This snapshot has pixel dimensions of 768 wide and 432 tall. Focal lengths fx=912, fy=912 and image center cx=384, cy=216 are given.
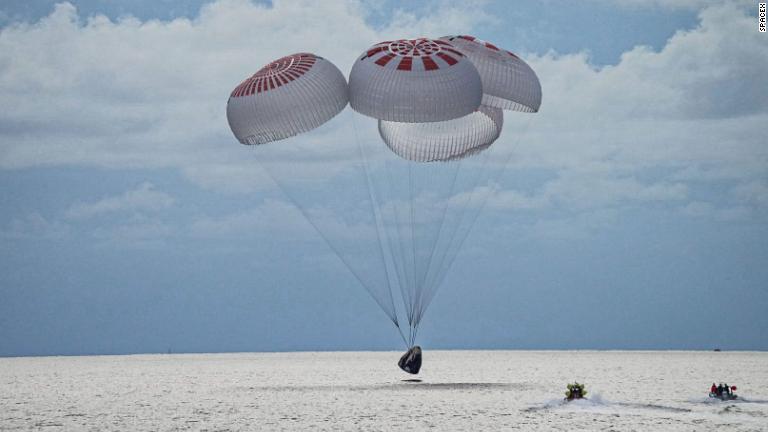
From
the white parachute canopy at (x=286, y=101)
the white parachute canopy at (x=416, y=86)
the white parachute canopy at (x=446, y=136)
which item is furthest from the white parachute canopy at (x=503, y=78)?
the white parachute canopy at (x=286, y=101)

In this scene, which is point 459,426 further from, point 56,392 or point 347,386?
point 56,392

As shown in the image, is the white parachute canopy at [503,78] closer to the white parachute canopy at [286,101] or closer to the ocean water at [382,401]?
the white parachute canopy at [286,101]

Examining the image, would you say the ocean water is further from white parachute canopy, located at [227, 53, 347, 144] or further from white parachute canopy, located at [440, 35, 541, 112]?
white parachute canopy, located at [440, 35, 541, 112]

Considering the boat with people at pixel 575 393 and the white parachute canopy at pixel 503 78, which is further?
the white parachute canopy at pixel 503 78

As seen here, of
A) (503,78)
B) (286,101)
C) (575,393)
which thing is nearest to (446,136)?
(503,78)

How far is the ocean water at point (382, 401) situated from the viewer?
22.1m

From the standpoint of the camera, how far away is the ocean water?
869 inches

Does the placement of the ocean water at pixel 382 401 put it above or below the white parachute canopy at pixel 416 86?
below

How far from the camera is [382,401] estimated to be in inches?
1079

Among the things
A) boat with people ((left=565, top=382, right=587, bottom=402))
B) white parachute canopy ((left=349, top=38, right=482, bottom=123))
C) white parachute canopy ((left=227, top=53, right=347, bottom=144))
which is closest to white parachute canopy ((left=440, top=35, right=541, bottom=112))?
white parachute canopy ((left=349, top=38, right=482, bottom=123))

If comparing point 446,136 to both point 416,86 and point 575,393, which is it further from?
point 575,393

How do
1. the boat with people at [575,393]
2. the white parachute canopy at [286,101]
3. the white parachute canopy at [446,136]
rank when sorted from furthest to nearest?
the white parachute canopy at [446,136]
the white parachute canopy at [286,101]
the boat with people at [575,393]

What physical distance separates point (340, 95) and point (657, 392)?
46.8 feet

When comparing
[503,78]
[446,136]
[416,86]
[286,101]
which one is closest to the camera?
[416,86]
